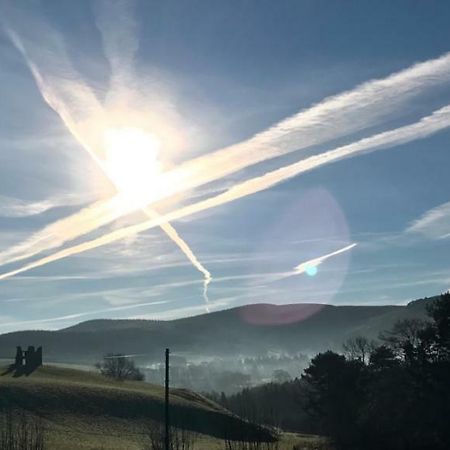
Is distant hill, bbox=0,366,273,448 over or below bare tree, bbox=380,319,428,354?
below

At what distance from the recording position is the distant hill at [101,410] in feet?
253

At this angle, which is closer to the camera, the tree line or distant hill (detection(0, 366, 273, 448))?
the tree line

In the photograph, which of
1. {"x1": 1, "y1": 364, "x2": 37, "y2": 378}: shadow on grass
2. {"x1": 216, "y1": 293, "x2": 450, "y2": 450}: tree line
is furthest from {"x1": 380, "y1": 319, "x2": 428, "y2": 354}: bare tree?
{"x1": 1, "y1": 364, "x2": 37, "y2": 378}: shadow on grass

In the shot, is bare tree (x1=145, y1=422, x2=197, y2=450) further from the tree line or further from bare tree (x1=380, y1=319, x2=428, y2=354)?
bare tree (x1=380, y1=319, x2=428, y2=354)

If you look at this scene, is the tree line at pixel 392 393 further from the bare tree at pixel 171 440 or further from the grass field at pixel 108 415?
the bare tree at pixel 171 440

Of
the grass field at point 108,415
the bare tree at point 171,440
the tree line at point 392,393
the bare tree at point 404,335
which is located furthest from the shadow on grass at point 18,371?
the bare tree at point 404,335

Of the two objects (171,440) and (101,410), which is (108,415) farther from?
(171,440)

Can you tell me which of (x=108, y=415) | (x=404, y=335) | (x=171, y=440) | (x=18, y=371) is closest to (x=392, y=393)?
(x=404, y=335)

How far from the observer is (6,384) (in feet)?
301

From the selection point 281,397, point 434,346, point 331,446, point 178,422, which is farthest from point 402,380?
point 281,397

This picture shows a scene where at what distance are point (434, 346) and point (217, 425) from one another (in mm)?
32661

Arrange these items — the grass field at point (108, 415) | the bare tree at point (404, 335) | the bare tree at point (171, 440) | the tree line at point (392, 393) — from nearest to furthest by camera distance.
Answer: the bare tree at point (171, 440)
the grass field at point (108, 415)
the tree line at point (392, 393)
the bare tree at point (404, 335)

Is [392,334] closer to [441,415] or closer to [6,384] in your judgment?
[441,415]

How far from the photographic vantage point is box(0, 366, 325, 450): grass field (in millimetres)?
71312
